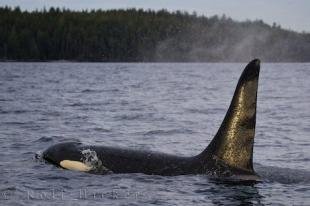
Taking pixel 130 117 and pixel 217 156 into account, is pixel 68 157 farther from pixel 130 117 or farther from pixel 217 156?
pixel 130 117

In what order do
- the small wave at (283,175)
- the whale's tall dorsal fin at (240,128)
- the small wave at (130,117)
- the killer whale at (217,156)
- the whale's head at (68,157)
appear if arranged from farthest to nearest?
1. the small wave at (130,117)
2. the whale's head at (68,157)
3. the small wave at (283,175)
4. the killer whale at (217,156)
5. the whale's tall dorsal fin at (240,128)

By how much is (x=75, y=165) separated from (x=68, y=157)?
1.06 ft

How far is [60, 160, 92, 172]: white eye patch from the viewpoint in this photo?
1332 cm

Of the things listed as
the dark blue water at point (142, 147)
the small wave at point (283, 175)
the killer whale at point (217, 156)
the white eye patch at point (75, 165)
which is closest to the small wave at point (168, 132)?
the dark blue water at point (142, 147)

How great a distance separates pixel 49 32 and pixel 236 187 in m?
176

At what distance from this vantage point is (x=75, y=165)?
13.6 meters

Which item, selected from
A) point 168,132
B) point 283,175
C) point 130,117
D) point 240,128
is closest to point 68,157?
point 240,128

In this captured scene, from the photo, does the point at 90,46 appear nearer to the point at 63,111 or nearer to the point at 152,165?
the point at 63,111

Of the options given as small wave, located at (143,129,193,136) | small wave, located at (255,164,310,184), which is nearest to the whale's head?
small wave, located at (255,164,310,184)

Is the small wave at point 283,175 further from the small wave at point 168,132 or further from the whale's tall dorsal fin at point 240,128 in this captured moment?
the small wave at point 168,132

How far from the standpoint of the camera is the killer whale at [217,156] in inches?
464

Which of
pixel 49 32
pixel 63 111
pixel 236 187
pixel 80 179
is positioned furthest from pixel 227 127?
pixel 49 32

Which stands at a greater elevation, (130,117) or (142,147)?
(130,117)

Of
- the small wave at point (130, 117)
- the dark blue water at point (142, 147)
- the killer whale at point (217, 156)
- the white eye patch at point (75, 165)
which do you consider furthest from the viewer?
the small wave at point (130, 117)
